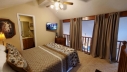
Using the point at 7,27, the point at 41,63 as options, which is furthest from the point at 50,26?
the point at 41,63

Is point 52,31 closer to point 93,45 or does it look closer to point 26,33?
point 26,33

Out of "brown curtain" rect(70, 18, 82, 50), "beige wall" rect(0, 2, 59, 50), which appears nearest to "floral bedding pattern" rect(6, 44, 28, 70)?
"beige wall" rect(0, 2, 59, 50)

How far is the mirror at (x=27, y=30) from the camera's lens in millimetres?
3758

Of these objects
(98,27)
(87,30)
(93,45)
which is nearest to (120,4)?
(98,27)

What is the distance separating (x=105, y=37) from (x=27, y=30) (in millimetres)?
4493

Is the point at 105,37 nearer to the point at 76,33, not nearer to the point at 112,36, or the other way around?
the point at 112,36

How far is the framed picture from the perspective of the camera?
2325mm

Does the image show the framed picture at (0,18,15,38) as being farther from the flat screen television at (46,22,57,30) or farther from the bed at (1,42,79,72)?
the flat screen television at (46,22,57,30)

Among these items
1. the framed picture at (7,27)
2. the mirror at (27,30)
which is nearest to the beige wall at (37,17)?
the framed picture at (7,27)

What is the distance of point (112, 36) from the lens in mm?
2445

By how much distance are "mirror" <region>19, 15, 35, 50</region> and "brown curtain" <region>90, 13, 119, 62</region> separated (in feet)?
11.5

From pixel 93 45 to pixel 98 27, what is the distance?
87cm

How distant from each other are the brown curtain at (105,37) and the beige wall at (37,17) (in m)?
2.58

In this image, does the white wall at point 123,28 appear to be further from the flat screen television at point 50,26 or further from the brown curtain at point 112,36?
the flat screen television at point 50,26
